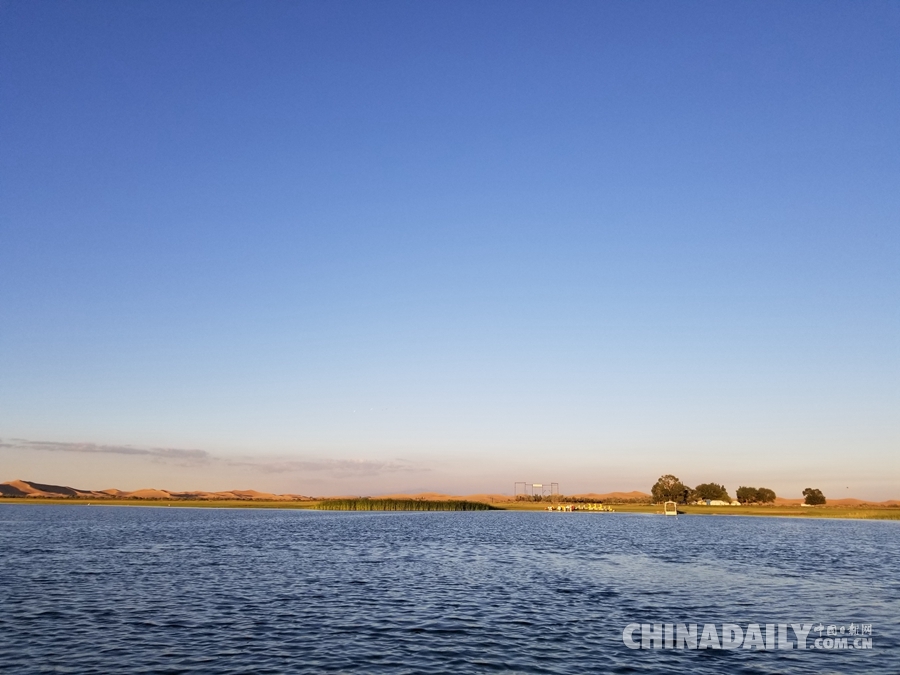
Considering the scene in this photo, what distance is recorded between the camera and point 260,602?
4112 centimetres

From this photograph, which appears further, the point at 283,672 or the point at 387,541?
the point at 387,541

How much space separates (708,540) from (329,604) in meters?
78.2

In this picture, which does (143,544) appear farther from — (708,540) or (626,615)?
(708,540)

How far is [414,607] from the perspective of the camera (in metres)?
40.2

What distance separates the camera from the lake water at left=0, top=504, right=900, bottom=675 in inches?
1107

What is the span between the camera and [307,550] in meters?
76.3

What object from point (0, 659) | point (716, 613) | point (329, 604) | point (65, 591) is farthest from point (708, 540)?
point (0, 659)

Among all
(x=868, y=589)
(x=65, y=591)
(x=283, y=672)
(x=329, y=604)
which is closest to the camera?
(x=283, y=672)

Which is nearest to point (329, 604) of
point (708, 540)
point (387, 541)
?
point (387, 541)

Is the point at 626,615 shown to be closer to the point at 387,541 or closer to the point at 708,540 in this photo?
the point at 387,541

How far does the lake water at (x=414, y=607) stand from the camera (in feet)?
92.2

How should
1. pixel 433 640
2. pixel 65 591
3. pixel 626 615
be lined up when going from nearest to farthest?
pixel 433 640 → pixel 626 615 → pixel 65 591

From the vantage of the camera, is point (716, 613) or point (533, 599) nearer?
point (716, 613)

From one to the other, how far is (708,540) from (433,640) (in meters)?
82.2
